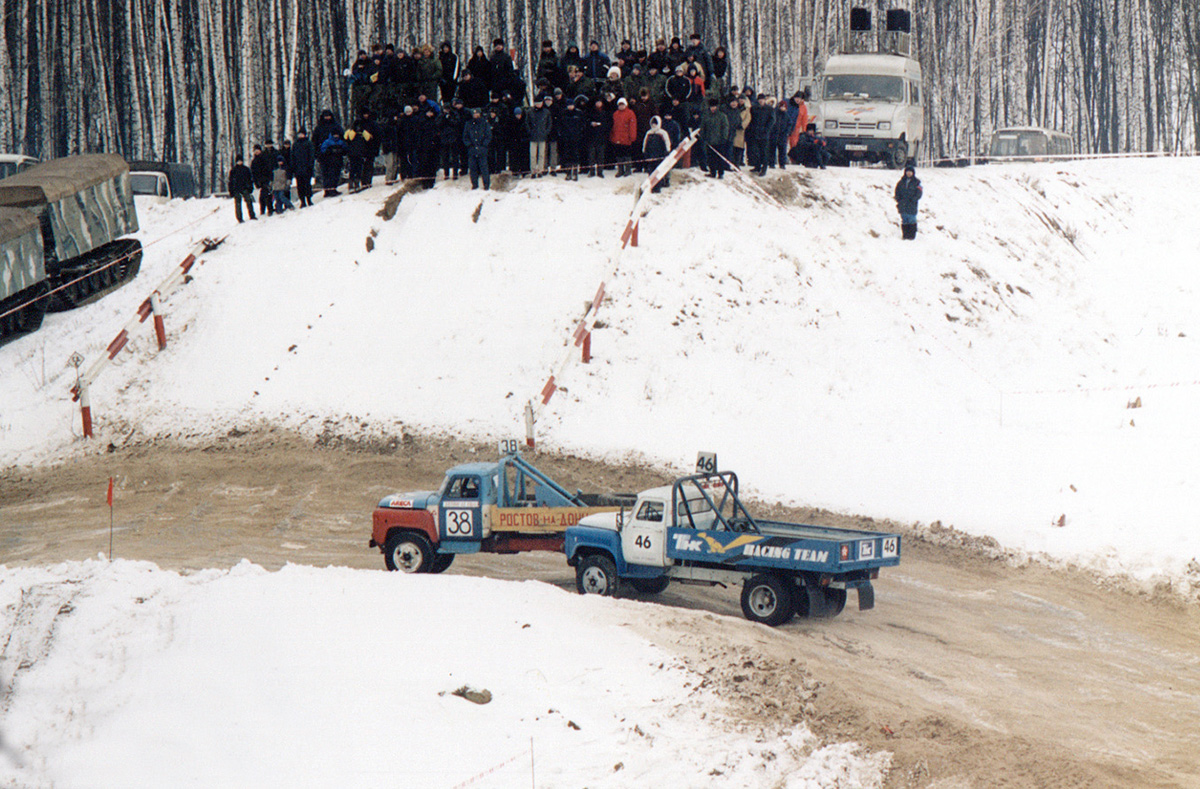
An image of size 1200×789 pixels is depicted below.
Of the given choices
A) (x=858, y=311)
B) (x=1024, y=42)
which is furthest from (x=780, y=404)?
(x=1024, y=42)

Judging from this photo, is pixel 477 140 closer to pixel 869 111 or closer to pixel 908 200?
pixel 908 200

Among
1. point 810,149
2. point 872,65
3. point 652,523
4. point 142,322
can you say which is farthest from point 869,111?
point 652,523

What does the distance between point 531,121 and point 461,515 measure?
11791mm

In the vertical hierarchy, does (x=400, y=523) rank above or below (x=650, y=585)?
above

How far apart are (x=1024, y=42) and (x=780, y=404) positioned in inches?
1525

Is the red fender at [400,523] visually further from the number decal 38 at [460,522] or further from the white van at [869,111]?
the white van at [869,111]

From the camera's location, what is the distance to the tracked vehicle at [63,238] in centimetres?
2144

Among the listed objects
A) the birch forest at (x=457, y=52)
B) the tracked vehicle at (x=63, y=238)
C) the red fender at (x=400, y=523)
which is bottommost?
the red fender at (x=400, y=523)

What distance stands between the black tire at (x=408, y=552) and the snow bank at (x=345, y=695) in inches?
80.7

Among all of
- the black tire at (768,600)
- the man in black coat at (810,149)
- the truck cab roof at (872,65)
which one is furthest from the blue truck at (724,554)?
the truck cab roof at (872,65)

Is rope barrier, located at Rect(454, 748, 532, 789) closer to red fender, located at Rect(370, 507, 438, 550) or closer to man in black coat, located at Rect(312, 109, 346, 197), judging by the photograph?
red fender, located at Rect(370, 507, 438, 550)

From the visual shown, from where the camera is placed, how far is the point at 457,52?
41.5 m

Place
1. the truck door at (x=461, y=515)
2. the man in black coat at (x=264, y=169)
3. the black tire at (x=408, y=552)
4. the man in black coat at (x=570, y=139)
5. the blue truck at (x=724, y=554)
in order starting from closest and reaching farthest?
the blue truck at (x=724, y=554) < the truck door at (x=461, y=515) < the black tire at (x=408, y=552) < the man in black coat at (x=570, y=139) < the man in black coat at (x=264, y=169)

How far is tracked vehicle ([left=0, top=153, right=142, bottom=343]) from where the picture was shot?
70.3 feet
